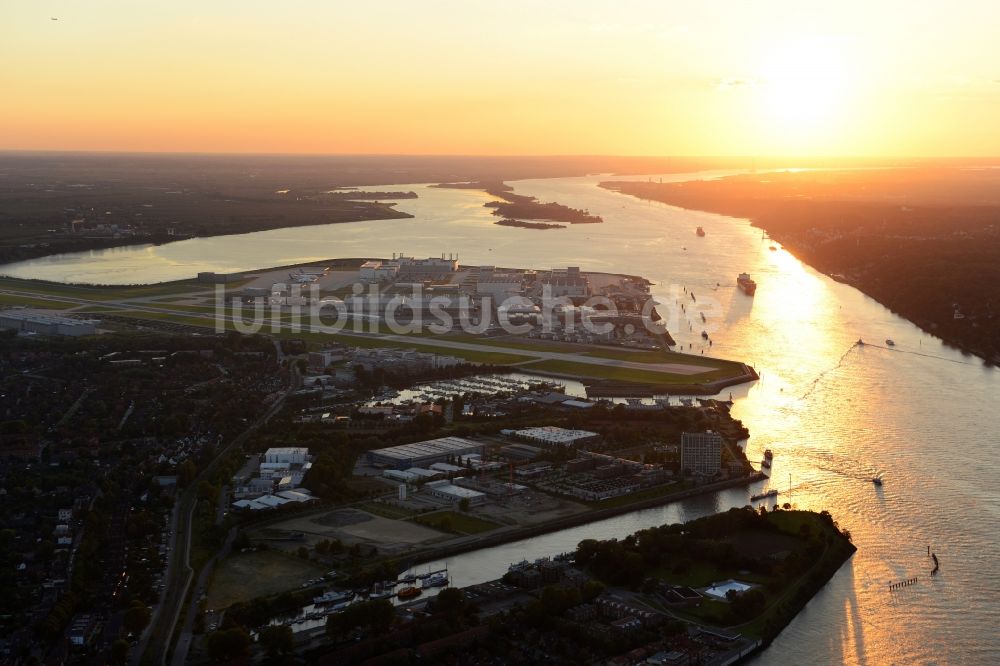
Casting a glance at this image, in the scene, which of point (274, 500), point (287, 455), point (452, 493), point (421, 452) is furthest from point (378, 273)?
point (274, 500)

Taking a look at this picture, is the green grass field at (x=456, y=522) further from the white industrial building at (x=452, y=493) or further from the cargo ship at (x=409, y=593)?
the cargo ship at (x=409, y=593)

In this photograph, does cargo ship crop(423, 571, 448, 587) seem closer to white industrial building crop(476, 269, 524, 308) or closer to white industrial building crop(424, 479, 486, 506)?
white industrial building crop(424, 479, 486, 506)

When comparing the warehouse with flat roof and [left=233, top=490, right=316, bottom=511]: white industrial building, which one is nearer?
[left=233, top=490, right=316, bottom=511]: white industrial building

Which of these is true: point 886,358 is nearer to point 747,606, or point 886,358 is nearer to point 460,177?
point 747,606

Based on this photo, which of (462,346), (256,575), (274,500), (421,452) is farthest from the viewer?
(462,346)

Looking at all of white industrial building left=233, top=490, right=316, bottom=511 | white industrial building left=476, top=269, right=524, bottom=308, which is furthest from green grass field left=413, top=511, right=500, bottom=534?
white industrial building left=476, top=269, right=524, bottom=308

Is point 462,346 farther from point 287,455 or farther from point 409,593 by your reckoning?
point 409,593

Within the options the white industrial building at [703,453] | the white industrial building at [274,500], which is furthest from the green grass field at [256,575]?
the white industrial building at [703,453]
